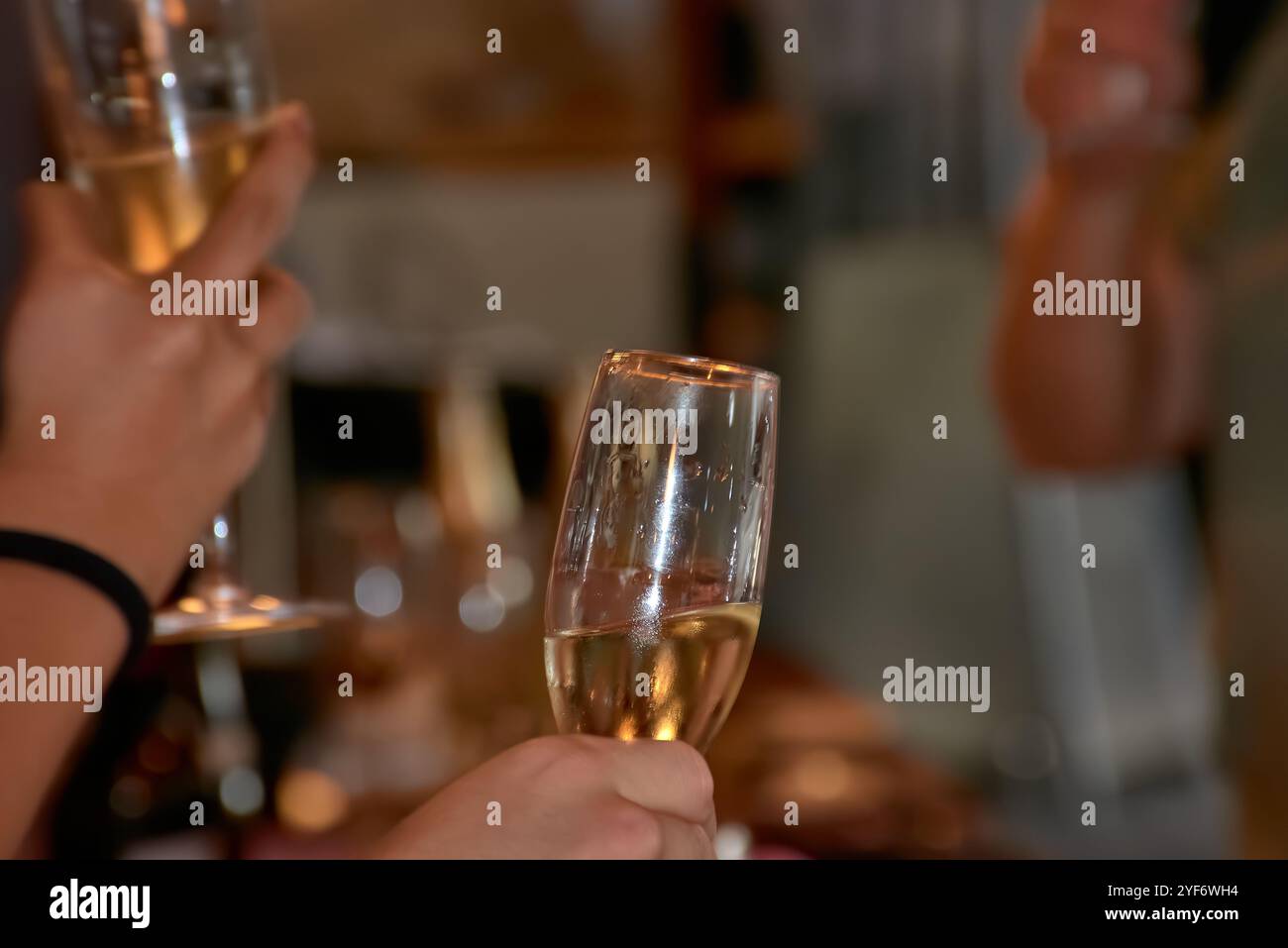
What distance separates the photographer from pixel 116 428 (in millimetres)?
606

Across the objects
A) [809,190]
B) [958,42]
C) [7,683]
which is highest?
[958,42]

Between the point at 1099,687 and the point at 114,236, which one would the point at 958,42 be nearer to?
the point at 1099,687

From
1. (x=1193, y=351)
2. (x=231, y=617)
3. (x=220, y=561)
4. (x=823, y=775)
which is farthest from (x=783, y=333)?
(x=231, y=617)

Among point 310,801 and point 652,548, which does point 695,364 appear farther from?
point 310,801

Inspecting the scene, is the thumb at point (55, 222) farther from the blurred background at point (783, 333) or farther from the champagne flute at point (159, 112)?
the blurred background at point (783, 333)

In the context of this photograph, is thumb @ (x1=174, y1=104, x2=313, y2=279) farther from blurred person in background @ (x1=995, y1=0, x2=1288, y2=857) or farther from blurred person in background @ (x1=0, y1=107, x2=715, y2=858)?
blurred person in background @ (x1=995, y1=0, x2=1288, y2=857)

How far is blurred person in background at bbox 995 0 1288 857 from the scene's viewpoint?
1369mm

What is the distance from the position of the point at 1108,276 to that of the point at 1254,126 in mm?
260

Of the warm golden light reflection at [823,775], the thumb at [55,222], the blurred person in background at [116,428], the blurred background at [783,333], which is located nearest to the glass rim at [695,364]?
the blurred person in background at [116,428]

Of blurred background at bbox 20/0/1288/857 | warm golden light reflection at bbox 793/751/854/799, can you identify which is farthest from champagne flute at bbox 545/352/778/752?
blurred background at bbox 20/0/1288/857

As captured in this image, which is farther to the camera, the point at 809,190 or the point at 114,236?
the point at 809,190

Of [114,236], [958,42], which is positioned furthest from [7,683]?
[958,42]
